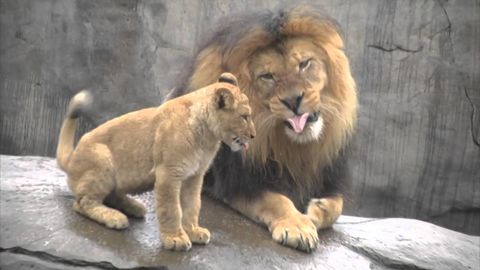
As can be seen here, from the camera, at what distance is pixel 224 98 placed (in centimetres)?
255

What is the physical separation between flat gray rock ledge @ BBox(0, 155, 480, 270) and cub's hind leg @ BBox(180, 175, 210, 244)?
0.05m

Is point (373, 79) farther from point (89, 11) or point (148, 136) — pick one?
point (148, 136)

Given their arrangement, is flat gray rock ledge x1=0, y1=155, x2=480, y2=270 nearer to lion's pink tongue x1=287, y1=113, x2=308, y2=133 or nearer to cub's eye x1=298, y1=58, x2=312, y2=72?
lion's pink tongue x1=287, y1=113, x2=308, y2=133

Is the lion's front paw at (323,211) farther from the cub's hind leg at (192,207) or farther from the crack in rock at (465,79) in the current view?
the crack in rock at (465,79)

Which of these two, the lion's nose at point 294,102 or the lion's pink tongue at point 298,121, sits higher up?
the lion's nose at point 294,102

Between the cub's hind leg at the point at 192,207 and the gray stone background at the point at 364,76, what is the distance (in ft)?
8.96

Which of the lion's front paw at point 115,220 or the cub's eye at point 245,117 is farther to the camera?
the lion's front paw at point 115,220

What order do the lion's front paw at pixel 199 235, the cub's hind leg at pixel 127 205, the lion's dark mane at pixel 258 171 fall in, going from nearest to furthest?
1. the lion's front paw at pixel 199 235
2. the cub's hind leg at pixel 127 205
3. the lion's dark mane at pixel 258 171

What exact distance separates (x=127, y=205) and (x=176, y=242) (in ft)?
1.51

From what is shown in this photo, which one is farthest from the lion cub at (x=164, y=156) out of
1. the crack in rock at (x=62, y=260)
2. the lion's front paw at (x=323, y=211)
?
the lion's front paw at (x=323, y=211)

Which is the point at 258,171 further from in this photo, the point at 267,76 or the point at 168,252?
the point at 168,252

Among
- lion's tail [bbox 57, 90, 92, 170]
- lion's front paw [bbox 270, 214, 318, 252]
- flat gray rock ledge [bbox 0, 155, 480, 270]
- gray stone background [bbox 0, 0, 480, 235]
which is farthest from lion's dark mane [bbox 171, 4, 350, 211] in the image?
gray stone background [bbox 0, 0, 480, 235]

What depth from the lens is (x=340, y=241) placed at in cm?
330

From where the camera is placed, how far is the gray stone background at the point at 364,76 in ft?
17.8
